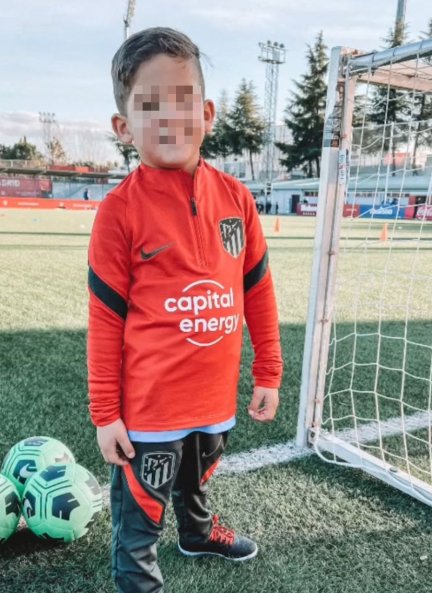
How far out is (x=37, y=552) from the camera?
78.8 inches

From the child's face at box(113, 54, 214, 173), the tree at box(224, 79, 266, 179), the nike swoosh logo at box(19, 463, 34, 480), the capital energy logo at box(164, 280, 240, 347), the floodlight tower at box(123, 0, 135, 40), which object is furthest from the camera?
the tree at box(224, 79, 266, 179)

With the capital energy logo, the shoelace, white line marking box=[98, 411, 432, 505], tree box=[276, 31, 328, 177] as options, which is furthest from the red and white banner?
the capital energy logo

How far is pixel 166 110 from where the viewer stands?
54.9 inches

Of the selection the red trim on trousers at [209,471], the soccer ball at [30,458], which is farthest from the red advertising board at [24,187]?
the red trim on trousers at [209,471]

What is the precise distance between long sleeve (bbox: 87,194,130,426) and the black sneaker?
0.75 m

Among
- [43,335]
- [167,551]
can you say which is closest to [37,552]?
[167,551]

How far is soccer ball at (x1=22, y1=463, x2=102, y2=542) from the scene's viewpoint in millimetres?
2000

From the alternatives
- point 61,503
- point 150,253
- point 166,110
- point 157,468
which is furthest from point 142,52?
point 61,503

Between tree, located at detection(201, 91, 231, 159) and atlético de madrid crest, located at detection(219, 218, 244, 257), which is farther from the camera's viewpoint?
tree, located at detection(201, 91, 231, 159)

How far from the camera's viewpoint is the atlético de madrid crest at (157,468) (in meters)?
1.54

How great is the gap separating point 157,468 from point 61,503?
0.68 metres

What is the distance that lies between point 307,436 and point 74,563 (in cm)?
133

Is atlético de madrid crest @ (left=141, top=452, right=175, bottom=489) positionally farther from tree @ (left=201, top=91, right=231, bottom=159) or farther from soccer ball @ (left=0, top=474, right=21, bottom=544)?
tree @ (left=201, top=91, right=231, bottom=159)

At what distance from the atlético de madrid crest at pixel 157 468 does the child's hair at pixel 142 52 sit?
37.4 inches
